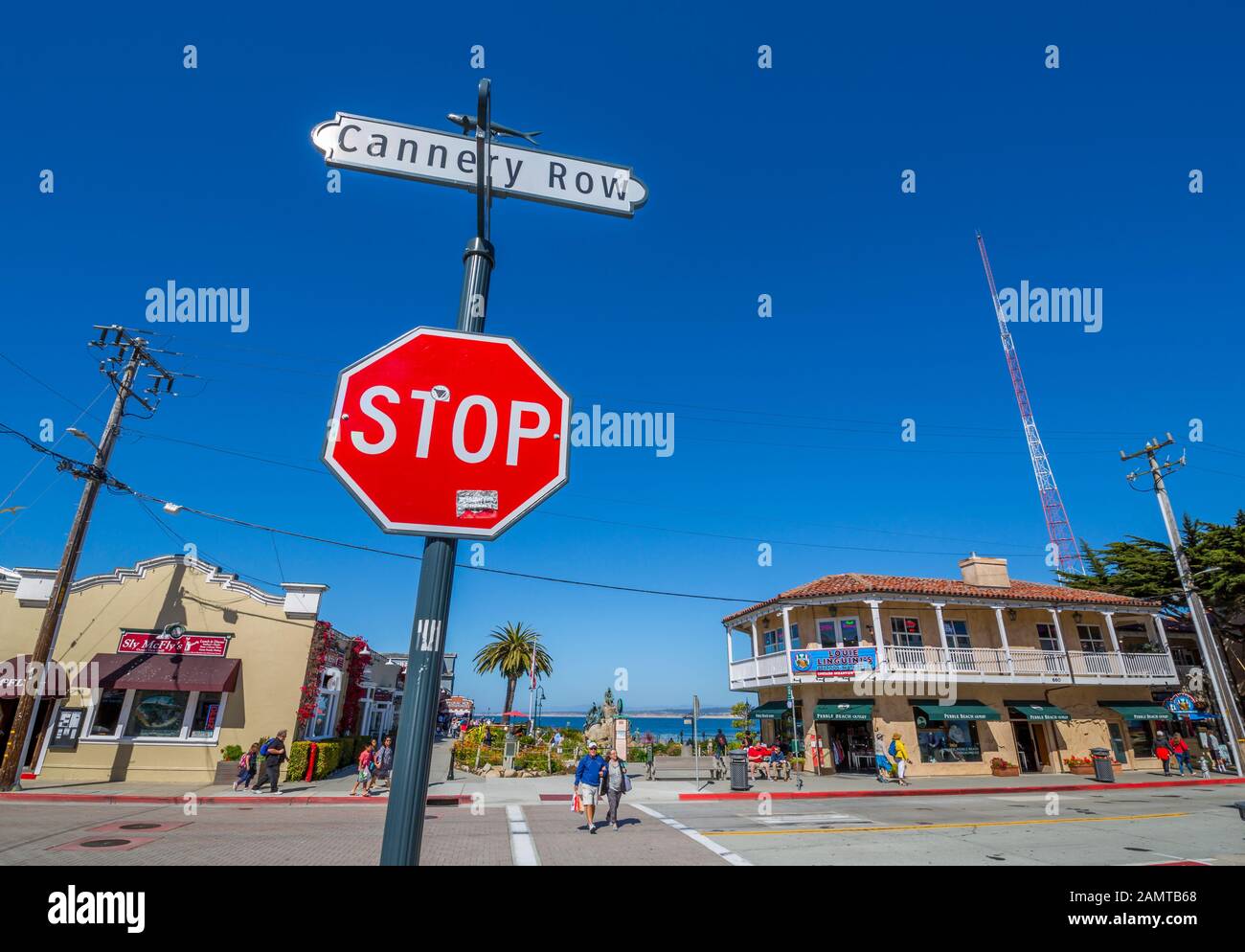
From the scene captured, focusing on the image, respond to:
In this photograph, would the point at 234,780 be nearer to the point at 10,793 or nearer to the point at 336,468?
the point at 10,793

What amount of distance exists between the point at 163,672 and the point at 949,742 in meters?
26.4

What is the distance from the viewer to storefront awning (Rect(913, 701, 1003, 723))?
21.9 meters

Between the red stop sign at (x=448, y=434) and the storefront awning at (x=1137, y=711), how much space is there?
3197 centimetres

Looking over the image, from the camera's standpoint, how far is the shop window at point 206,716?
56.9 feet

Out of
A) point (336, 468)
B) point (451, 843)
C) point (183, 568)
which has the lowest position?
point (451, 843)

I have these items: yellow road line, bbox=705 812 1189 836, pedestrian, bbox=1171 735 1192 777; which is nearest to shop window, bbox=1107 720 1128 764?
pedestrian, bbox=1171 735 1192 777

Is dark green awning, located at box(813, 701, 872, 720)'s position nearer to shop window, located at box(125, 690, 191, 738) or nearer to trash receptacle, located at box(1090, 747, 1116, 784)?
trash receptacle, located at box(1090, 747, 1116, 784)

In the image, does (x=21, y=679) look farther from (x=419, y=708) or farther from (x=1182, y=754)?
(x=1182, y=754)

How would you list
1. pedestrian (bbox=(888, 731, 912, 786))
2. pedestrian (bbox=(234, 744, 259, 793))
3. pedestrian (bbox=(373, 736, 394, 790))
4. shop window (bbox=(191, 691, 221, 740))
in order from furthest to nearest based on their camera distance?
pedestrian (bbox=(888, 731, 912, 786)), shop window (bbox=(191, 691, 221, 740)), pedestrian (bbox=(373, 736, 394, 790)), pedestrian (bbox=(234, 744, 259, 793))

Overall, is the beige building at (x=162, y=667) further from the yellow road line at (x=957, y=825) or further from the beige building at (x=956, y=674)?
the beige building at (x=956, y=674)

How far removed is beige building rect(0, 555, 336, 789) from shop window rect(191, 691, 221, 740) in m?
0.03

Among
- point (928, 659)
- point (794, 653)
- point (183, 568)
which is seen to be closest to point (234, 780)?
point (183, 568)
